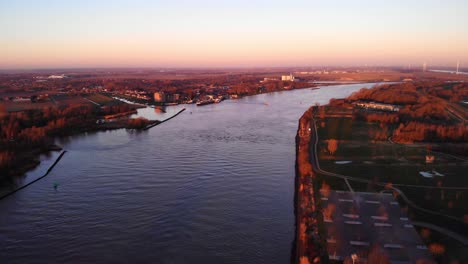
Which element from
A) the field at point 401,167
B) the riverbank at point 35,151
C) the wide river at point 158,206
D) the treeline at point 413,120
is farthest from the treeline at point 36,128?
the treeline at point 413,120

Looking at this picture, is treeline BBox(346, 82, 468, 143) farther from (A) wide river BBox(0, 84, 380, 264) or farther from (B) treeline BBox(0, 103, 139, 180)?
(B) treeline BBox(0, 103, 139, 180)

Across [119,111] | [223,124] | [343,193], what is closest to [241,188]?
[343,193]

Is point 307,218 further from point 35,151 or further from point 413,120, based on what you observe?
point 413,120

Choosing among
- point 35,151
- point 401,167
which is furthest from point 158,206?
point 35,151

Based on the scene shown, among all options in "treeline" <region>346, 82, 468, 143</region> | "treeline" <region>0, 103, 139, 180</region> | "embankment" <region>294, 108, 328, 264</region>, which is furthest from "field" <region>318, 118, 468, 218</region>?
"treeline" <region>0, 103, 139, 180</region>

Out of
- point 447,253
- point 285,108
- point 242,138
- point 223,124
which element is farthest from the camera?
point 285,108

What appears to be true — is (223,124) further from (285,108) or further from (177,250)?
(177,250)
